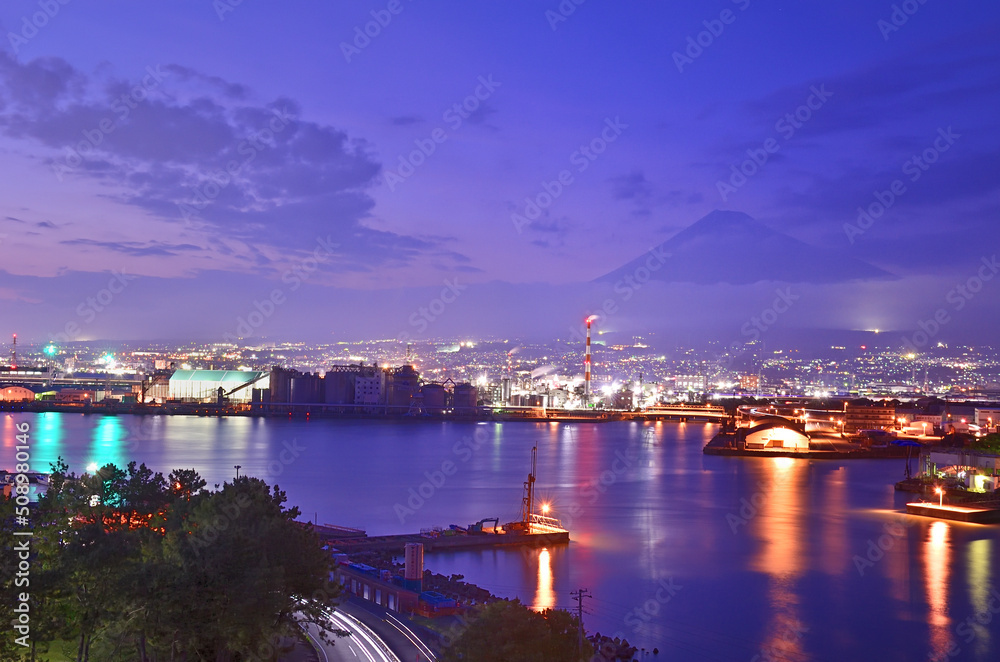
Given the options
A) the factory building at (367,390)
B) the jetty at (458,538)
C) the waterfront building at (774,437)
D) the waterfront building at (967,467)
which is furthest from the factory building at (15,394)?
the waterfront building at (967,467)

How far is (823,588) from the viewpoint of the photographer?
5379 millimetres

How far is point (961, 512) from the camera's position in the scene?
8.09 metres

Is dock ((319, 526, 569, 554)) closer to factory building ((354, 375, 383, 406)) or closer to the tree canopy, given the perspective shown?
the tree canopy

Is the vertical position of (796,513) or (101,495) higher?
(101,495)

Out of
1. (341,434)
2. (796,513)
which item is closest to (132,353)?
(341,434)

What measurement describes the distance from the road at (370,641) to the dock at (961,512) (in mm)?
6586

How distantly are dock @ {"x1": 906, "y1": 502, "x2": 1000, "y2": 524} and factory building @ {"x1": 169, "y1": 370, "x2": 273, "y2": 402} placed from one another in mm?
18362

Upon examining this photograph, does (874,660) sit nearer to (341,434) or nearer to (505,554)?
(505,554)

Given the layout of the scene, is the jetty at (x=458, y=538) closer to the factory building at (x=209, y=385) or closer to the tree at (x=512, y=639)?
the tree at (x=512, y=639)

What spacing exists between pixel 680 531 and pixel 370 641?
14.8ft

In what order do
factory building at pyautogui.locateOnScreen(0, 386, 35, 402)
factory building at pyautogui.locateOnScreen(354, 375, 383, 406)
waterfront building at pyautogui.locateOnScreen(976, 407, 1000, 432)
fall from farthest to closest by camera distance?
factory building at pyautogui.locateOnScreen(354, 375, 383, 406) < factory building at pyautogui.locateOnScreen(0, 386, 35, 402) < waterfront building at pyautogui.locateOnScreen(976, 407, 1000, 432)

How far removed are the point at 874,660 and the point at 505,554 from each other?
2597 millimetres

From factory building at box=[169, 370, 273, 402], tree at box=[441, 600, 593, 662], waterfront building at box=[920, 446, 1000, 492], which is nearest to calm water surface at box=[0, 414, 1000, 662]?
waterfront building at box=[920, 446, 1000, 492]

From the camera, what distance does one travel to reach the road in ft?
9.96
